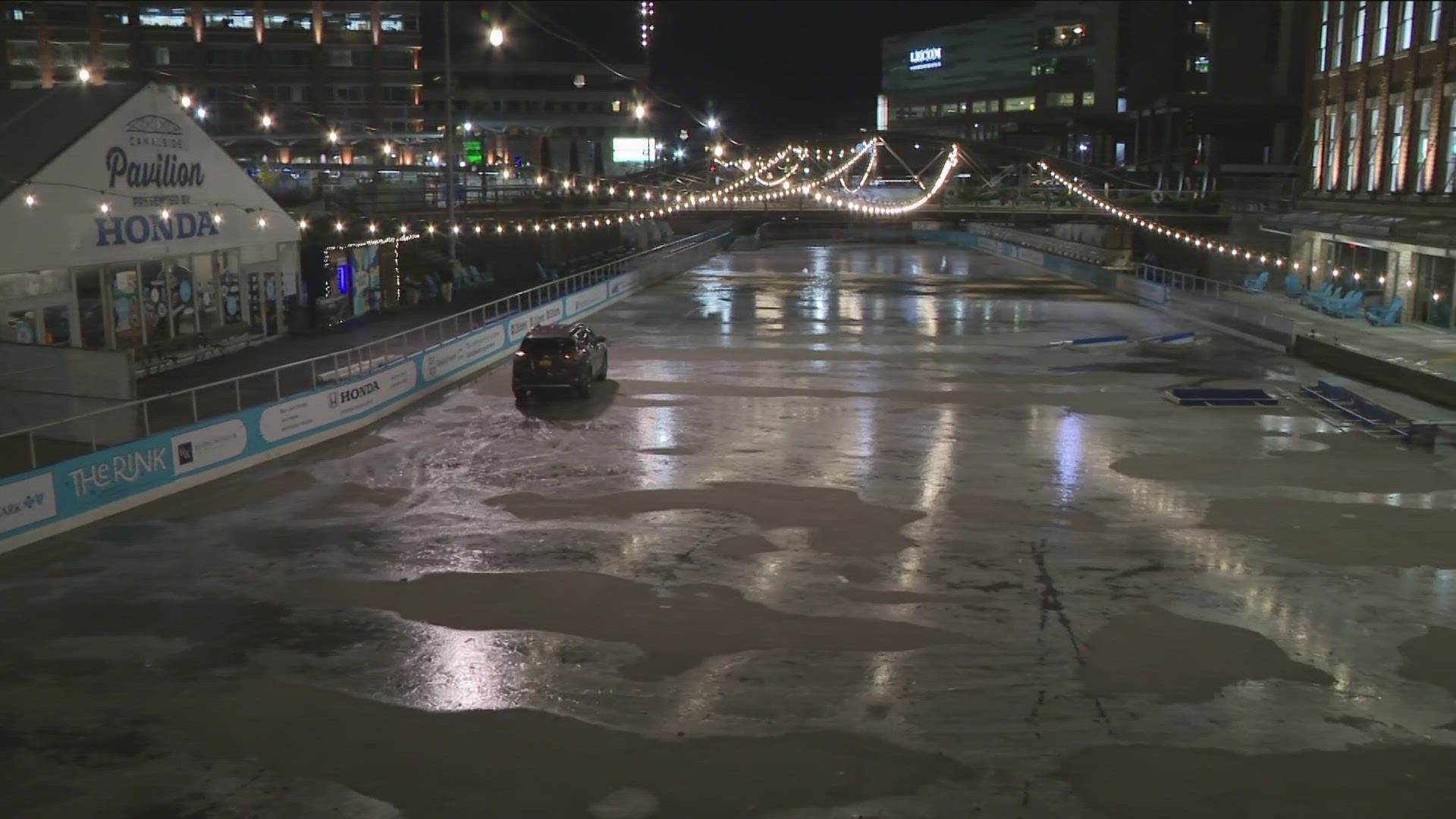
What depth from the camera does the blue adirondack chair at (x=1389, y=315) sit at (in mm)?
40469

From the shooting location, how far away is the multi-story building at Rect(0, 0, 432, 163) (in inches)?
3912

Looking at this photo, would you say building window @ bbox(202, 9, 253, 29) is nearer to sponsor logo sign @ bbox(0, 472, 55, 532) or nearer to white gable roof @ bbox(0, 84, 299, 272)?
white gable roof @ bbox(0, 84, 299, 272)

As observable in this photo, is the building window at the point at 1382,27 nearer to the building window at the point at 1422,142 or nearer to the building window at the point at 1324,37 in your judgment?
the building window at the point at 1422,142

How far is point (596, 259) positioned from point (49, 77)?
195ft

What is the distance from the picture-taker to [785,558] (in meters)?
16.9

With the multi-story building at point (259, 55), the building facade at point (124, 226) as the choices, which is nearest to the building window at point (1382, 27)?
the building facade at point (124, 226)

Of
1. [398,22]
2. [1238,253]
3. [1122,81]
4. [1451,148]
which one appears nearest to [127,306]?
[1238,253]

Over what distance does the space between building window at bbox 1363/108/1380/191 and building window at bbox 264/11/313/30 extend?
289 feet

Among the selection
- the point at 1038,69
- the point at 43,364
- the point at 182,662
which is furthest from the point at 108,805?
the point at 1038,69

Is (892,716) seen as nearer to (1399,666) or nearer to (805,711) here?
(805,711)

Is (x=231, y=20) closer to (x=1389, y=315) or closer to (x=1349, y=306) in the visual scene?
(x=1349, y=306)

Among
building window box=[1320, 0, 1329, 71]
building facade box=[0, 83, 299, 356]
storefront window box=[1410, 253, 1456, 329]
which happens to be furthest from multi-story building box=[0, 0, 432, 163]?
storefront window box=[1410, 253, 1456, 329]

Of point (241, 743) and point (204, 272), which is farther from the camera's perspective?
point (204, 272)

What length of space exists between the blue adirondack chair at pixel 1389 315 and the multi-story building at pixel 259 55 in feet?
243
